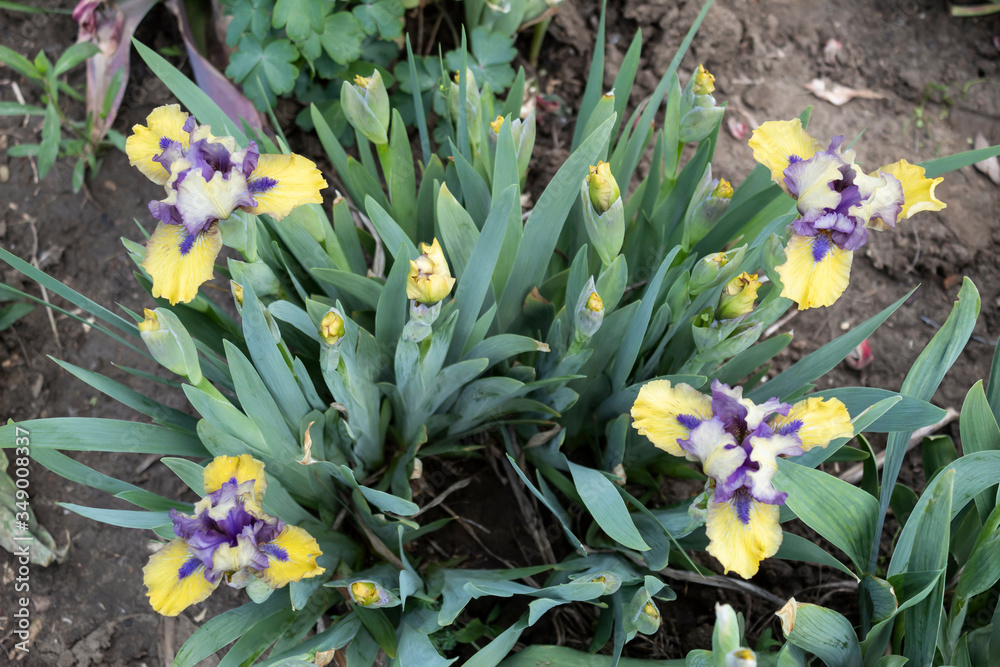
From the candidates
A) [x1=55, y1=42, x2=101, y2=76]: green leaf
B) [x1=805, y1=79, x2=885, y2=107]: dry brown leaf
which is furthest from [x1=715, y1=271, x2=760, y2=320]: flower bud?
[x1=55, y1=42, x2=101, y2=76]: green leaf

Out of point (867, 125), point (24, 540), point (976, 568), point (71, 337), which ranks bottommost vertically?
point (24, 540)

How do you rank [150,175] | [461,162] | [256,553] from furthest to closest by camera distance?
[461,162]
[150,175]
[256,553]

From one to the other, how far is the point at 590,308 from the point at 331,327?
0.42 m

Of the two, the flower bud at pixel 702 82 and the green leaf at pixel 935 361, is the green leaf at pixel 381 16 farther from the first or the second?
the green leaf at pixel 935 361

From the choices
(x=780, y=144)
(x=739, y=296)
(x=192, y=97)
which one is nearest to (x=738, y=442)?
(x=739, y=296)

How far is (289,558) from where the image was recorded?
3.20 ft

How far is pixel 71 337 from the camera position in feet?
6.15

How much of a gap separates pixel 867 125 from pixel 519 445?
5.37ft

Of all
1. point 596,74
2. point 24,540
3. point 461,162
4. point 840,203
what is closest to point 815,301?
point 840,203

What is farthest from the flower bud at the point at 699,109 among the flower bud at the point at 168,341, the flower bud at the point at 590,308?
the flower bud at the point at 168,341

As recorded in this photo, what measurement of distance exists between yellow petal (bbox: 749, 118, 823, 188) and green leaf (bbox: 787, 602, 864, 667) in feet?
2.20

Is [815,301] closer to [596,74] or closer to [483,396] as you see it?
[483,396]

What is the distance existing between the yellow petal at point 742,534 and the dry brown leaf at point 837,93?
182 centimetres

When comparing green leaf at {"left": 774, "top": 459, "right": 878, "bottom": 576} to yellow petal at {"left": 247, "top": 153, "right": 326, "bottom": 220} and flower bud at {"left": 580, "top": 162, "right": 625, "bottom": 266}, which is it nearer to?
flower bud at {"left": 580, "top": 162, "right": 625, "bottom": 266}
